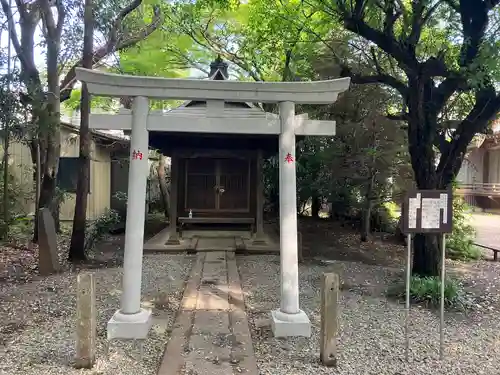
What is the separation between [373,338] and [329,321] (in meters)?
1.16

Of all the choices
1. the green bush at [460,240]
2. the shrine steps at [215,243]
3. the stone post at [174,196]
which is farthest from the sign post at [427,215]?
the green bush at [460,240]

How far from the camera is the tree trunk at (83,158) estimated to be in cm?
846

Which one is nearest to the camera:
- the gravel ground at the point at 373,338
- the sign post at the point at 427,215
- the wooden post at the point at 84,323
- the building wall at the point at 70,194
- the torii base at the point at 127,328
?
the wooden post at the point at 84,323

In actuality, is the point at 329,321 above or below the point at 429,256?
below

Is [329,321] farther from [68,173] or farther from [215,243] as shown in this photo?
[68,173]

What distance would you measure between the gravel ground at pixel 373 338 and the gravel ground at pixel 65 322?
1.13 meters

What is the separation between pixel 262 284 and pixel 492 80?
4652 millimetres

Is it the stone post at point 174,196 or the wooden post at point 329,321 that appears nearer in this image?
the wooden post at point 329,321

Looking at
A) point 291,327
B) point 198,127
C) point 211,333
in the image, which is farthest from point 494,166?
point 211,333

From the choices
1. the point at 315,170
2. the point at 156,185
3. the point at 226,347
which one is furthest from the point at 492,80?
the point at 156,185

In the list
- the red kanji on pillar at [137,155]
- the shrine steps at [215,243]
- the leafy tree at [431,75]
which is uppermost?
the leafy tree at [431,75]

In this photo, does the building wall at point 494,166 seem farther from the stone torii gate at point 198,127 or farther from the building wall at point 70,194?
the stone torii gate at point 198,127

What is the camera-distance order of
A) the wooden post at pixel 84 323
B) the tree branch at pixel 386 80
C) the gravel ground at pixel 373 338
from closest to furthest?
the wooden post at pixel 84 323 < the gravel ground at pixel 373 338 < the tree branch at pixel 386 80

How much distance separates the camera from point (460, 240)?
12.0 metres
